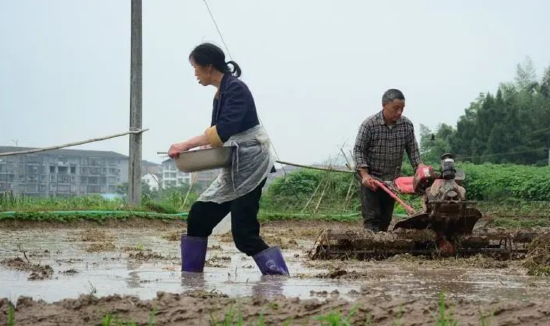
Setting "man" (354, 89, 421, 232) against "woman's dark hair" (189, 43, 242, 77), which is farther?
"man" (354, 89, 421, 232)

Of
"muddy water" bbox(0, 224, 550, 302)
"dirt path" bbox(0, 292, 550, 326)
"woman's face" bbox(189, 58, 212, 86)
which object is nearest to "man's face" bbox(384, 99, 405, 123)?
"muddy water" bbox(0, 224, 550, 302)

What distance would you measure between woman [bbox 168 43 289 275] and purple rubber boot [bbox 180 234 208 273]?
39mm

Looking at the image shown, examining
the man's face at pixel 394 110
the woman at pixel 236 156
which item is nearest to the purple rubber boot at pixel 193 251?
the woman at pixel 236 156

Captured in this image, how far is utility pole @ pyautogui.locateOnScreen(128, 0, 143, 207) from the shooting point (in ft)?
58.7

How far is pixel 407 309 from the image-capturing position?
4117mm

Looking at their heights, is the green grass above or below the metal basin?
below

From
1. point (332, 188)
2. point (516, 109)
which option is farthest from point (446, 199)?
point (516, 109)

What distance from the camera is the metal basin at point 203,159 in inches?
251

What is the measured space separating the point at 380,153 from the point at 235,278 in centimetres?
303

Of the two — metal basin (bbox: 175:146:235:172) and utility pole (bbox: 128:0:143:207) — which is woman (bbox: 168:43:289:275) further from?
utility pole (bbox: 128:0:143:207)

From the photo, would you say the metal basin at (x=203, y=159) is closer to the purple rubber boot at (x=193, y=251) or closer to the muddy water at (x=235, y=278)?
the purple rubber boot at (x=193, y=251)

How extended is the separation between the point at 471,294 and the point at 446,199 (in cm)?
265

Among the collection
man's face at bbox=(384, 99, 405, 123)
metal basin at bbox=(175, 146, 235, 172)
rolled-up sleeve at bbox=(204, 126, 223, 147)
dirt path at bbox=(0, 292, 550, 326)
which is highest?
man's face at bbox=(384, 99, 405, 123)

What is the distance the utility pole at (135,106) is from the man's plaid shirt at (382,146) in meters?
9.48
